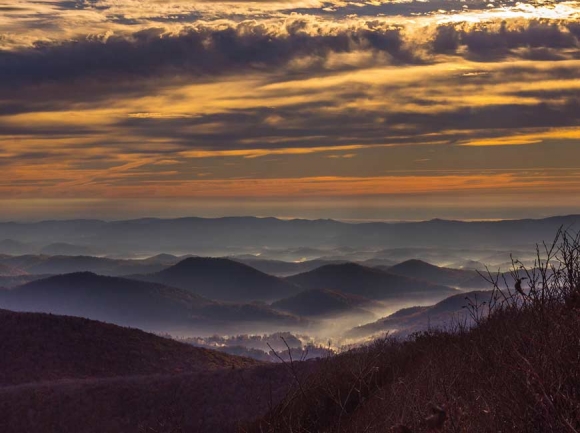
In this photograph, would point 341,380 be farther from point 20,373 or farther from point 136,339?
point 136,339

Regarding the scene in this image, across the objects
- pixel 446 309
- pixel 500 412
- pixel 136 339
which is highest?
pixel 500 412

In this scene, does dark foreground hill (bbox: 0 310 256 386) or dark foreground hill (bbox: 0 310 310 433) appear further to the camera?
dark foreground hill (bbox: 0 310 256 386)

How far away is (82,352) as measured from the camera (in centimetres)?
6062

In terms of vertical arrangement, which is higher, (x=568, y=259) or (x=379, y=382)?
(x=568, y=259)

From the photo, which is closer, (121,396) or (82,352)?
(121,396)

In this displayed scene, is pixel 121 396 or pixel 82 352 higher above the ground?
pixel 121 396

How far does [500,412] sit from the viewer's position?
10.4 meters

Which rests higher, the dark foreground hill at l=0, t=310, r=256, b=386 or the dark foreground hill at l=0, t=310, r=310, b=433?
the dark foreground hill at l=0, t=310, r=310, b=433

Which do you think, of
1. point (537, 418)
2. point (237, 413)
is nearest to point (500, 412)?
point (537, 418)

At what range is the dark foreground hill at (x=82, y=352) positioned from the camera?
186 feet

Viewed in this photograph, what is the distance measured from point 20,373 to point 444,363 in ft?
144

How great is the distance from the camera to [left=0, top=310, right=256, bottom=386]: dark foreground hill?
5666 cm

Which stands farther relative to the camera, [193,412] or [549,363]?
[193,412]

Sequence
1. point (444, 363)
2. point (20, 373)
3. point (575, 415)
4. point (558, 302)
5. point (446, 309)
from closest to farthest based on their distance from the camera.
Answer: point (575, 415)
point (558, 302)
point (444, 363)
point (20, 373)
point (446, 309)
